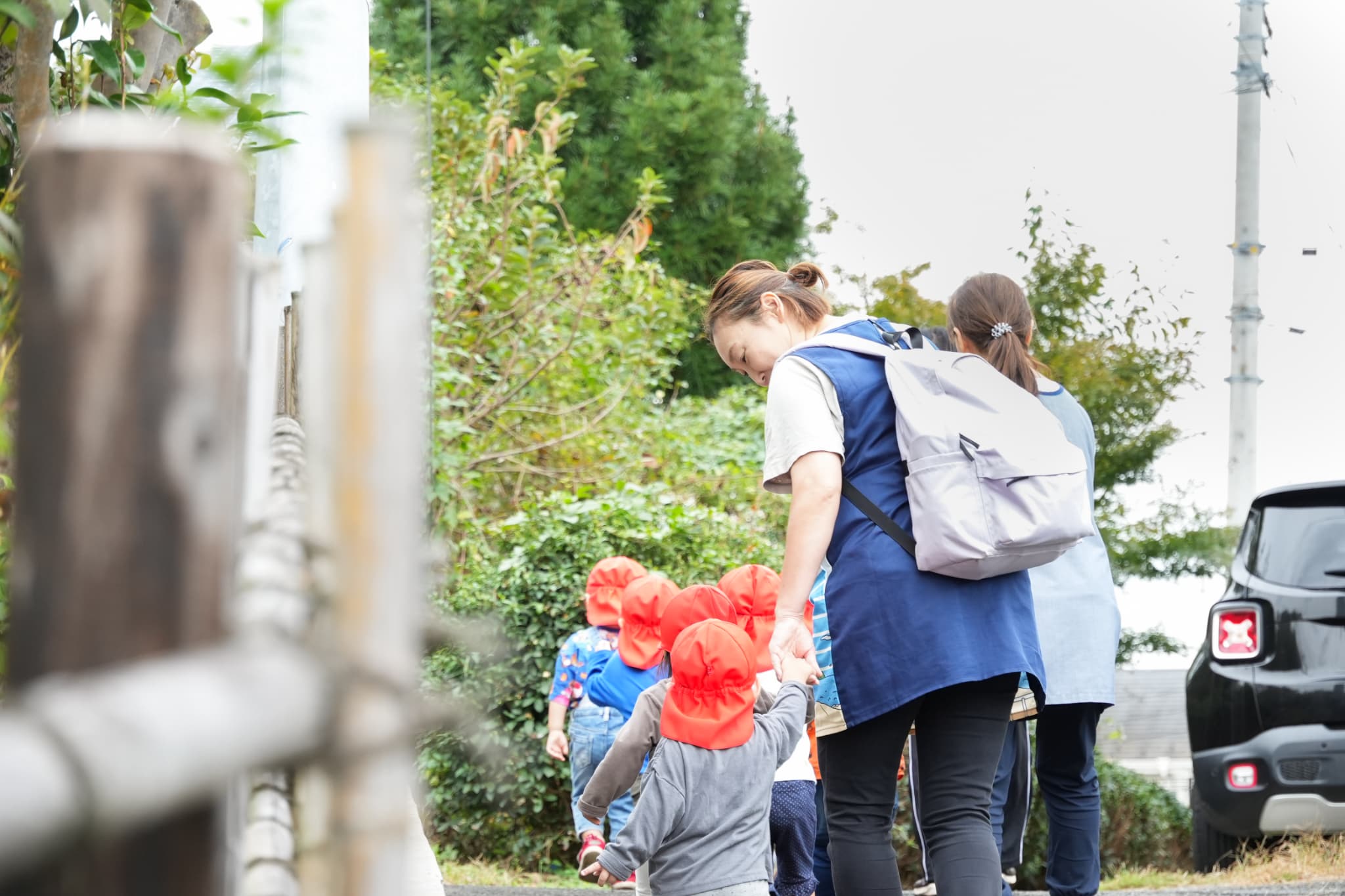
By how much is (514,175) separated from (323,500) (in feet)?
28.4

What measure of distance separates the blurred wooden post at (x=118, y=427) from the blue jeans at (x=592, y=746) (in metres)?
4.83

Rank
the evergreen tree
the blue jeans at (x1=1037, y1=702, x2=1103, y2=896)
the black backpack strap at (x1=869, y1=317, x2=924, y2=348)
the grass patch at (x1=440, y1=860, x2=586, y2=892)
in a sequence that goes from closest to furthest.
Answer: the black backpack strap at (x1=869, y1=317, x2=924, y2=348) → the blue jeans at (x1=1037, y1=702, x2=1103, y2=896) → the grass patch at (x1=440, y1=860, x2=586, y2=892) → the evergreen tree

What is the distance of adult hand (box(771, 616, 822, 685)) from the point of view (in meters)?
2.99

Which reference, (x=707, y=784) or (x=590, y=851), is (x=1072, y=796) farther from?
(x=590, y=851)

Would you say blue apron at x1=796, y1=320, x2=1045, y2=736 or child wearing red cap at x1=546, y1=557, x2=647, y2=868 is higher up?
blue apron at x1=796, y1=320, x2=1045, y2=736

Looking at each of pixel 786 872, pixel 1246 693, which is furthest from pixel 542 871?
pixel 1246 693

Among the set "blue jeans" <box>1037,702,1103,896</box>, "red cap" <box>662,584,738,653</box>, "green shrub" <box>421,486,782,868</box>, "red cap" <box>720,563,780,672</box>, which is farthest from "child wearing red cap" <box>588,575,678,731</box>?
"blue jeans" <box>1037,702,1103,896</box>

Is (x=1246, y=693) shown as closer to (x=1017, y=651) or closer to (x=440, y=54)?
(x=1017, y=651)

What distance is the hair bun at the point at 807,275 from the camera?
3613 millimetres

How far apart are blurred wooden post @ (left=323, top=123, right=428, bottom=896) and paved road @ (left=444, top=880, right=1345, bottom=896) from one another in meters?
5.05

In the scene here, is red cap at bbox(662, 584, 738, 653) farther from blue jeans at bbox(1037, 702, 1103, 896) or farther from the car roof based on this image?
the car roof

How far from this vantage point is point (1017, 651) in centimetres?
286

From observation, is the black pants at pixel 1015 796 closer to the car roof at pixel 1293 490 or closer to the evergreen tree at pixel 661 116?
the car roof at pixel 1293 490

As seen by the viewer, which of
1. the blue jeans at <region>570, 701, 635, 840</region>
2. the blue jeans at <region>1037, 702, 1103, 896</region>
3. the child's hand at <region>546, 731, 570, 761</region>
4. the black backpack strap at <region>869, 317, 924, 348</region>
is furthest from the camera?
the child's hand at <region>546, 731, 570, 761</region>
